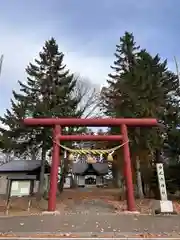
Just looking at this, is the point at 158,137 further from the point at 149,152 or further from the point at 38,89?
the point at 38,89

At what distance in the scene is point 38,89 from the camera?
2625 cm

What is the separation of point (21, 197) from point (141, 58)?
754 inches

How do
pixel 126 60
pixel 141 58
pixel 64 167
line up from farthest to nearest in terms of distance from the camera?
pixel 126 60, pixel 141 58, pixel 64 167

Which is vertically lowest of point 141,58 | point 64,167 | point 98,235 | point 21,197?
point 98,235

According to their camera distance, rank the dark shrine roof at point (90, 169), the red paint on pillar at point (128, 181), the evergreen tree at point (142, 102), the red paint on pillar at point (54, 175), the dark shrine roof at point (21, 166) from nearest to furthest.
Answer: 1. the red paint on pillar at point (54, 175)
2. the red paint on pillar at point (128, 181)
3. the evergreen tree at point (142, 102)
4. the dark shrine roof at point (21, 166)
5. the dark shrine roof at point (90, 169)

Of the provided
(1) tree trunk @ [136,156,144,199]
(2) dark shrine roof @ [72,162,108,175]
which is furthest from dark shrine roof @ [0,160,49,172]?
(2) dark shrine roof @ [72,162,108,175]

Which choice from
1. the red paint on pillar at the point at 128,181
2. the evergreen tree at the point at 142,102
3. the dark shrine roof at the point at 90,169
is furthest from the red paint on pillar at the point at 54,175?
the dark shrine roof at the point at 90,169

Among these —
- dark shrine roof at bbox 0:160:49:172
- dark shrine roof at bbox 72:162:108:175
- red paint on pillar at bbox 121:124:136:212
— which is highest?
dark shrine roof at bbox 72:162:108:175

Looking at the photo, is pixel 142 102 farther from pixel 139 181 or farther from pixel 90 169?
pixel 90 169

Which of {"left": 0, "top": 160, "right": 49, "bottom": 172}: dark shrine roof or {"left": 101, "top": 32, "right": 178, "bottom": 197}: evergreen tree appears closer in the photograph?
{"left": 101, "top": 32, "right": 178, "bottom": 197}: evergreen tree

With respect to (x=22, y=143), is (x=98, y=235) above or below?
below

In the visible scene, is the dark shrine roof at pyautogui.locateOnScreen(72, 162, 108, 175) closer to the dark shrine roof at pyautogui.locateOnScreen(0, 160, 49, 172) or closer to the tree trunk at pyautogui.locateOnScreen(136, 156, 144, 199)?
the dark shrine roof at pyautogui.locateOnScreen(0, 160, 49, 172)

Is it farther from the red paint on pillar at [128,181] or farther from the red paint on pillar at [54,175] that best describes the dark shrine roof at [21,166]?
the red paint on pillar at [128,181]

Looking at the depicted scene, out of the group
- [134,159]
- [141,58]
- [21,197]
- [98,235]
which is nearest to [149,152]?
[134,159]
